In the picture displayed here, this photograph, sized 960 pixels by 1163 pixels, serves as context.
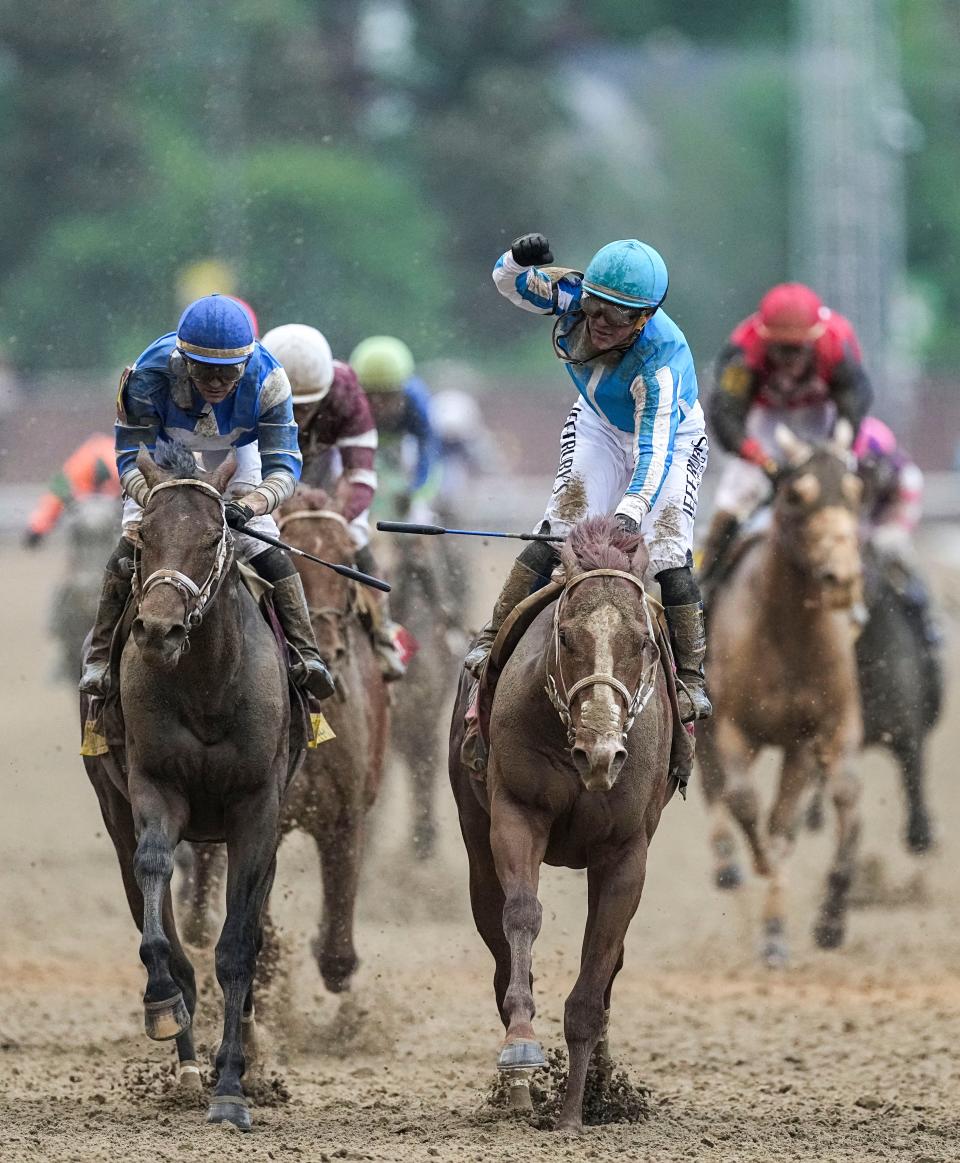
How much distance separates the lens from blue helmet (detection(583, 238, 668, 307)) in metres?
7.58

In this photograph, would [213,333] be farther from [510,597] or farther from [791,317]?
[791,317]

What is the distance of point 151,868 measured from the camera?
7.24 m

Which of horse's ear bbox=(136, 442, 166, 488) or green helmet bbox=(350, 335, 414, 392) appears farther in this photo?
green helmet bbox=(350, 335, 414, 392)

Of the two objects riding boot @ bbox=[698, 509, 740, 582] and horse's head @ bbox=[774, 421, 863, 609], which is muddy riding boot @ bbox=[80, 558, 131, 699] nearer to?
horse's head @ bbox=[774, 421, 863, 609]

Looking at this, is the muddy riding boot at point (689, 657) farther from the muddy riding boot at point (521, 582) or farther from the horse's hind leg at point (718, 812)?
the horse's hind leg at point (718, 812)

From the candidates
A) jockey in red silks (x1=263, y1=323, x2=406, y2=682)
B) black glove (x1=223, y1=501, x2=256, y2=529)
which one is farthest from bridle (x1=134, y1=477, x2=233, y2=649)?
jockey in red silks (x1=263, y1=323, x2=406, y2=682)

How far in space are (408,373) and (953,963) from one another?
14.0 feet

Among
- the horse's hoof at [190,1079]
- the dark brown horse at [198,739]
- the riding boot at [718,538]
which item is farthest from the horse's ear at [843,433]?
the horse's hoof at [190,1079]

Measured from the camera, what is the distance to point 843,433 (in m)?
11.6

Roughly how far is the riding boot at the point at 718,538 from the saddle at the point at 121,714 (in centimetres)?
419

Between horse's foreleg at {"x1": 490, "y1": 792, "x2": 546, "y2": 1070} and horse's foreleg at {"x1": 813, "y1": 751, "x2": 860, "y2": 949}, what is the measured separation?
4.17 metres

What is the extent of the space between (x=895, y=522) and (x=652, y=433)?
6.53 metres

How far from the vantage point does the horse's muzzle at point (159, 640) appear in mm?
6836

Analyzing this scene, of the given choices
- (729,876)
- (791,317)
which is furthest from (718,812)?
(791,317)
